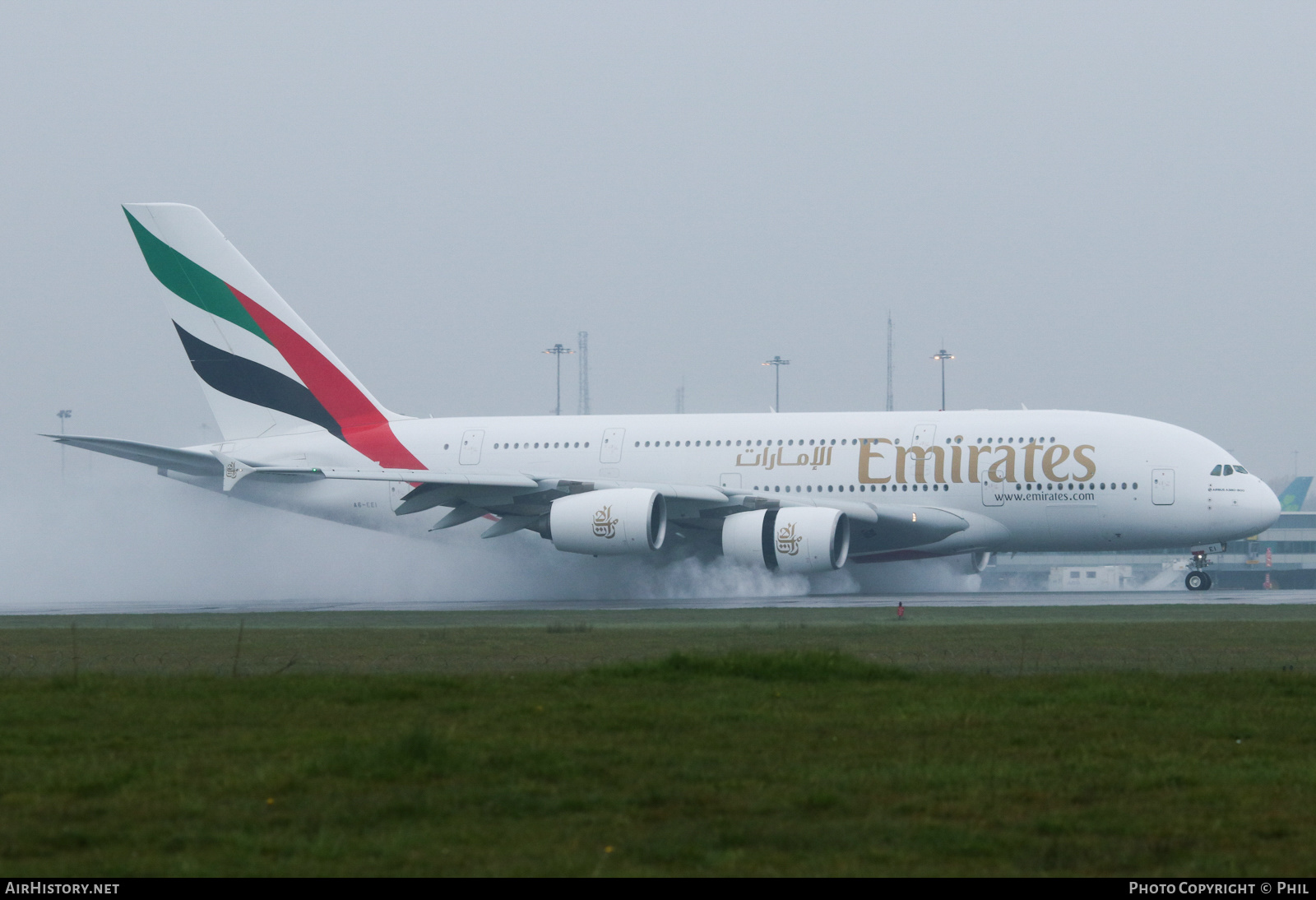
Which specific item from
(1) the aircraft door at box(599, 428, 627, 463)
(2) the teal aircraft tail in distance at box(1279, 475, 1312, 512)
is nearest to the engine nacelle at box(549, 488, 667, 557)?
(1) the aircraft door at box(599, 428, 627, 463)

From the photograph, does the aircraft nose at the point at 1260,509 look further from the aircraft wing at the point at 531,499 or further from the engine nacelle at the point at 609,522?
the engine nacelle at the point at 609,522

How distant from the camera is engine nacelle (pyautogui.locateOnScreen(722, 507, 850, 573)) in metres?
33.3

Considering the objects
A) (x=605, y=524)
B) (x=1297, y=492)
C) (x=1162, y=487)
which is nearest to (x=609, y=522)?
(x=605, y=524)

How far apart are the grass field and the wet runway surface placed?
12386 mm

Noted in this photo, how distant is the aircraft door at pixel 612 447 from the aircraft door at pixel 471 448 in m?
3.33

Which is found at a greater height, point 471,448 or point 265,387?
point 265,387

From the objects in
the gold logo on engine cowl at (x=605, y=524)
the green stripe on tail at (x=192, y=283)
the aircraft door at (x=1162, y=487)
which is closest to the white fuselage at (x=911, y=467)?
the aircraft door at (x=1162, y=487)

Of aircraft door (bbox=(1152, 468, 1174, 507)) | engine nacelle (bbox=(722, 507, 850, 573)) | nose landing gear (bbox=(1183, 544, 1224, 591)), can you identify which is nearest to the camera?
engine nacelle (bbox=(722, 507, 850, 573))

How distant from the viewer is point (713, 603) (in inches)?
1273

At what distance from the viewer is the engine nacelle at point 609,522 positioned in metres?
34.2

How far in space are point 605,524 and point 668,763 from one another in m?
25.1

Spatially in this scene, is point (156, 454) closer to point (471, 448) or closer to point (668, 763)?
point (471, 448)

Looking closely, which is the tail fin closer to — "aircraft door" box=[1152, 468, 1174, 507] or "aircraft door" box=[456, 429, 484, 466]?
"aircraft door" box=[456, 429, 484, 466]
